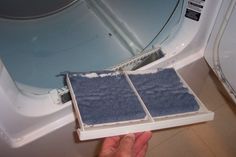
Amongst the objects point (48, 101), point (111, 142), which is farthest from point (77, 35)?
point (111, 142)

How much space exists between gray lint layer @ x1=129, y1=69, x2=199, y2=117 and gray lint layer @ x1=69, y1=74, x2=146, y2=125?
0.04m

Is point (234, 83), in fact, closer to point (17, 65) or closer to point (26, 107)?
point (26, 107)

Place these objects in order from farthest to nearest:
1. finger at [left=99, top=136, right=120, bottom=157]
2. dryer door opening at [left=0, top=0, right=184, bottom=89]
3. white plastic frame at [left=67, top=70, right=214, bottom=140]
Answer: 1. dryer door opening at [left=0, top=0, right=184, bottom=89]
2. finger at [left=99, top=136, right=120, bottom=157]
3. white plastic frame at [left=67, top=70, right=214, bottom=140]

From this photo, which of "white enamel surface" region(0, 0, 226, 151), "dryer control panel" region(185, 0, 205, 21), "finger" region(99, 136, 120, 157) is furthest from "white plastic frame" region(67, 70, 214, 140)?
"dryer control panel" region(185, 0, 205, 21)

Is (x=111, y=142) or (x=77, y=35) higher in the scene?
(x=77, y=35)

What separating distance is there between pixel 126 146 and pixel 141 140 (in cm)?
10

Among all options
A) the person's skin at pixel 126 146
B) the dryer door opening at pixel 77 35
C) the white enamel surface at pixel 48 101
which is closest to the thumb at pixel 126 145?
the person's skin at pixel 126 146

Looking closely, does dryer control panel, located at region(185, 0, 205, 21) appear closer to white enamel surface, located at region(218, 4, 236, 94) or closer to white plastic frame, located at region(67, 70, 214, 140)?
white enamel surface, located at region(218, 4, 236, 94)

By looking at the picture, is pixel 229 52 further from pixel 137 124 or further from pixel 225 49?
pixel 137 124

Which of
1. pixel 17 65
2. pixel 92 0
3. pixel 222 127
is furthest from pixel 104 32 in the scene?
pixel 222 127

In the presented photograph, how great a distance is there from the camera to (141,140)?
2.75 ft

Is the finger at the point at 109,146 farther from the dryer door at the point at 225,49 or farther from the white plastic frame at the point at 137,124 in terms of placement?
the dryer door at the point at 225,49

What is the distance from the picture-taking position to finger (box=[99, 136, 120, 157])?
818 millimetres

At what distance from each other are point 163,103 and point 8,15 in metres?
0.96
